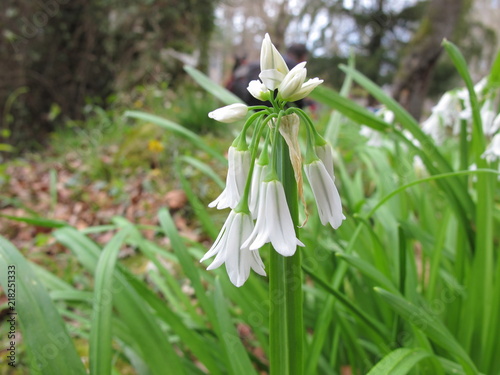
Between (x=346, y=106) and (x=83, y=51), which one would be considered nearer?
(x=346, y=106)

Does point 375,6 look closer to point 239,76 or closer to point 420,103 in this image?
point 420,103

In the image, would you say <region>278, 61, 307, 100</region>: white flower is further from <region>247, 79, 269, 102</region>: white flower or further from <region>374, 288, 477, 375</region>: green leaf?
<region>374, 288, 477, 375</region>: green leaf

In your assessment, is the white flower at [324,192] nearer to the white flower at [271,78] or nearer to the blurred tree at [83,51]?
the white flower at [271,78]

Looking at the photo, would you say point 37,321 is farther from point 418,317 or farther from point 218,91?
point 218,91

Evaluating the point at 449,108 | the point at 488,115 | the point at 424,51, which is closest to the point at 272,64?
the point at 488,115

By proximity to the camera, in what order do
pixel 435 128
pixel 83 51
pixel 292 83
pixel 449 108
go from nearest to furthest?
pixel 292 83 < pixel 449 108 < pixel 435 128 < pixel 83 51

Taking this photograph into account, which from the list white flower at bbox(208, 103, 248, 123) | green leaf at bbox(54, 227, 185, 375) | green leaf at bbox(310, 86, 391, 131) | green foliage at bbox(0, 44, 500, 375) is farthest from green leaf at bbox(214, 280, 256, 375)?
green leaf at bbox(310, 86, 391, 131)
